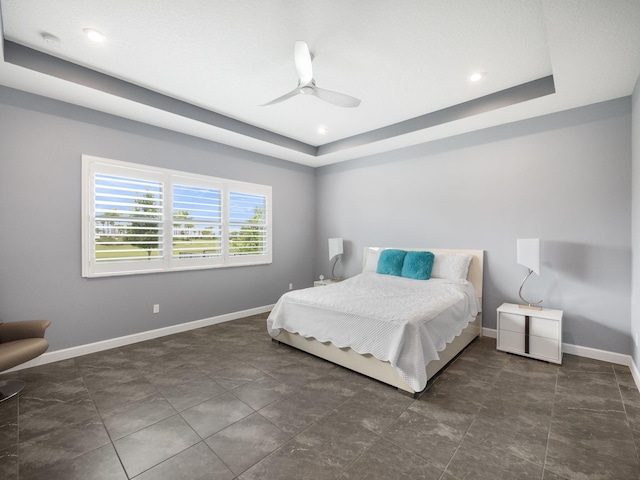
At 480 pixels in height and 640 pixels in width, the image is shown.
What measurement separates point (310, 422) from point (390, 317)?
1.06 metres

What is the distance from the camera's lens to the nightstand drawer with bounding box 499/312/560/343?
3.03 metres

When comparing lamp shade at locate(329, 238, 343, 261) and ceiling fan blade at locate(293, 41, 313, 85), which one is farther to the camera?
lamp shade at locate(329, 238, 343, 261)

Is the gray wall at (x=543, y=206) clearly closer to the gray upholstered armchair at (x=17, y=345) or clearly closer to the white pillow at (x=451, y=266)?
the white pillow at (x=451, y=266)

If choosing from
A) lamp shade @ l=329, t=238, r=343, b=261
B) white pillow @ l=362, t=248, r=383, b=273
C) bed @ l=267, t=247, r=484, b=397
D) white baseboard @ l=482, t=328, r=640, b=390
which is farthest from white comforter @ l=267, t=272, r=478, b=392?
lamp shade @ l=329, t=238, r=343, b=261

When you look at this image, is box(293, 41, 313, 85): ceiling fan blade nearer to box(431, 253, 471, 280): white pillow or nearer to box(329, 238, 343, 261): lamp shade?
box(431, 253, 471, 280): white pillow

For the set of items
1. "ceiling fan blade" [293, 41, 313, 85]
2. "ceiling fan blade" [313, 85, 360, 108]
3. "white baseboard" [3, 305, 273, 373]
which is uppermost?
"ceiling fan blade" [293, 41, 313, 85]

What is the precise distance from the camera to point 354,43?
8.02 feet

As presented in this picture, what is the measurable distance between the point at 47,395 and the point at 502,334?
447cm

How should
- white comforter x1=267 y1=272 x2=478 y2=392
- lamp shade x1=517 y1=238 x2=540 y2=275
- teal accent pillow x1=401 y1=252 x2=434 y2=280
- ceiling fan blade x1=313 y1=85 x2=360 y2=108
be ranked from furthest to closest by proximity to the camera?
teal accent pillow x1=401 y1=252 x2=434 y2=280, lamp shade x1=517 y1=238 x2=540 y2=275, ceiling fan blade x1=313 y1=85 x2=360 y2=108, white comforter x1=267 y1=272 x2=478 y2=392

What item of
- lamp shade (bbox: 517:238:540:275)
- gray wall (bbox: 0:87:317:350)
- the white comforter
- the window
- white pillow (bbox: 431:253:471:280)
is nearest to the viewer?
the white comforter

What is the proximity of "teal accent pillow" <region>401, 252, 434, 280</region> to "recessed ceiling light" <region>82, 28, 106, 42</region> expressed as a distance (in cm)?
405

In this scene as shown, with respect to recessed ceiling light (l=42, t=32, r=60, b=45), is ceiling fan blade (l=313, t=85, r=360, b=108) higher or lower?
lower

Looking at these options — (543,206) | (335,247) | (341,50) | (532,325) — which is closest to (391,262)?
(335,247)

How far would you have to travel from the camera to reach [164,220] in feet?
12.7
